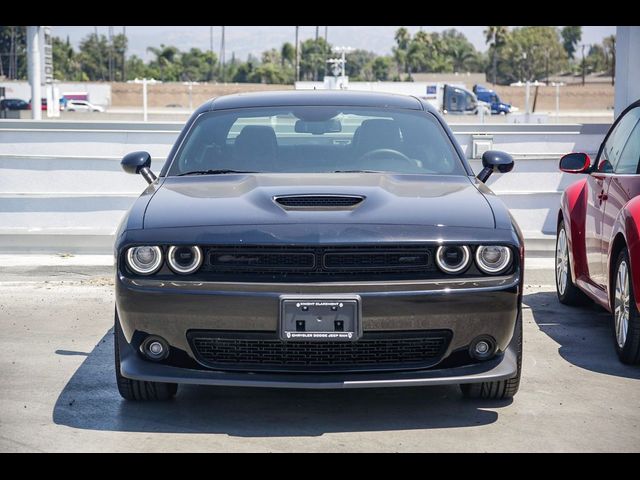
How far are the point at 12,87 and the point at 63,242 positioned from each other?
273 feet

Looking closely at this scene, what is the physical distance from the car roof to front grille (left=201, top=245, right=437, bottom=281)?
187 centimetres

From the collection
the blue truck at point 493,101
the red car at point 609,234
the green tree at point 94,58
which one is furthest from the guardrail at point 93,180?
the green tree at point 94,58

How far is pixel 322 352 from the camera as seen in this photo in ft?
16.5

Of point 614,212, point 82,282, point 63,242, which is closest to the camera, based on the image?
point 614,212

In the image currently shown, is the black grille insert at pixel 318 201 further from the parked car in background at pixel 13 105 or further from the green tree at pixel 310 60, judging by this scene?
the green tree at pixel 310 60

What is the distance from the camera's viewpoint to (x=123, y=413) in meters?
5.37

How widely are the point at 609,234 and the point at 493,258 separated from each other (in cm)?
204

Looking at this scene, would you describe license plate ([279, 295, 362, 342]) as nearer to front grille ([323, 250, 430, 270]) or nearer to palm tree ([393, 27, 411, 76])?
front grille ([323, 250, 430, 270])

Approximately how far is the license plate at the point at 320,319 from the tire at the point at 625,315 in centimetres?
199

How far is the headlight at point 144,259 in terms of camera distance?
5051mm

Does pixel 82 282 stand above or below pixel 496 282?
below

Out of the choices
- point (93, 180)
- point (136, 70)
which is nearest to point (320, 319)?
point (93, 180)
